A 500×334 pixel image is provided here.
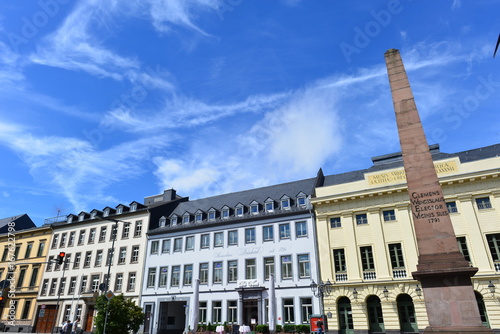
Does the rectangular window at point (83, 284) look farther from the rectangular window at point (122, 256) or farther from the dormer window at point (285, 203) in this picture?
the dormer window at point (285, 203)

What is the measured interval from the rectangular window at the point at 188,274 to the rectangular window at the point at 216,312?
3.72 meters

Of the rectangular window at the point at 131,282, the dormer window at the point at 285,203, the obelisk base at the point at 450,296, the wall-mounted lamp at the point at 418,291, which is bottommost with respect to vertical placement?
the obelisk base at the point at 450,296

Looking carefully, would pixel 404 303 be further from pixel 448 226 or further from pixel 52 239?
pixel 52 239

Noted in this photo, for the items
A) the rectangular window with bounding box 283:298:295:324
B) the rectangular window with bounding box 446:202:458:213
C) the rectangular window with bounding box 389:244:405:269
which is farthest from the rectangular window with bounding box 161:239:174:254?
the rectangular window with bounding box 446:202:458:213

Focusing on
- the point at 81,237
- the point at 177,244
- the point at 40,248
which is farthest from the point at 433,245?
the point at 40,248

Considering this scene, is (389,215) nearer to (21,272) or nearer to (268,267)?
(268,267)

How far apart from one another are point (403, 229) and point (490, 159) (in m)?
8.40

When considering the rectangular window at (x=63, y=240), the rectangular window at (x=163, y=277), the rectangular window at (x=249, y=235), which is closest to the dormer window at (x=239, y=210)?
the rectangular window at (x=249, y=235)

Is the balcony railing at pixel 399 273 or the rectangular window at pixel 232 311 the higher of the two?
the balcony railing at pixel 399 273

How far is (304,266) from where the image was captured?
3086 centimetres

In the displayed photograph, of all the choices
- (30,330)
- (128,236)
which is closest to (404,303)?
(128,236)

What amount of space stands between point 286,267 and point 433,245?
19912mm

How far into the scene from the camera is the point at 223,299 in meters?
33.2

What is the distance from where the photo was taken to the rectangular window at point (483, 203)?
26.0m
